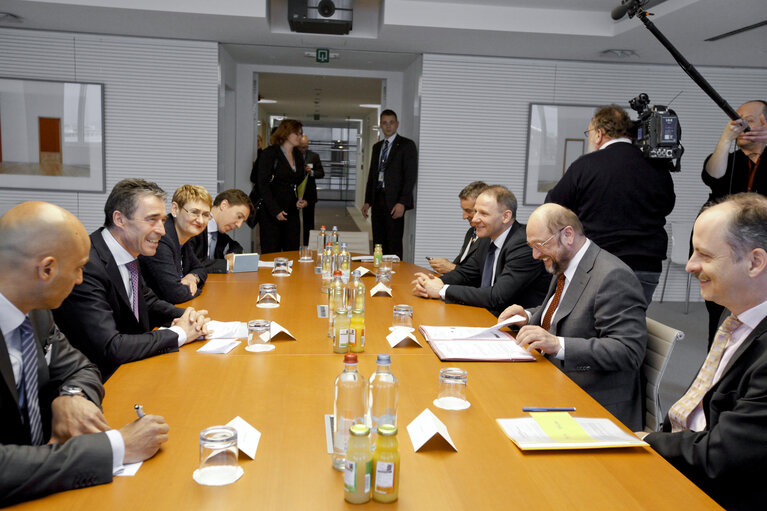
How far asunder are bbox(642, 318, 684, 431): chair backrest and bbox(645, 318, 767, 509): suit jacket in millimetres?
630

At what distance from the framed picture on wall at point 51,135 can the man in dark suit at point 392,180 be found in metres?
3.04

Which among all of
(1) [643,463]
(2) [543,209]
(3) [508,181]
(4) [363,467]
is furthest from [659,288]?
(4) [363,467]

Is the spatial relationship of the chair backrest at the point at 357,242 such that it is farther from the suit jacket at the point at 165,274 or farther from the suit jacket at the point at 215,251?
the suit jacket at the point at 165,274

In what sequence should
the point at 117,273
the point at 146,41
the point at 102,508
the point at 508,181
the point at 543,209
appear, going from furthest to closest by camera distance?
the point at 508,181 < the point at 146,41 < the point at 543,209 < the point at 117,273 < the point at 102,508

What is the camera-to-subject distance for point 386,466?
130 cm

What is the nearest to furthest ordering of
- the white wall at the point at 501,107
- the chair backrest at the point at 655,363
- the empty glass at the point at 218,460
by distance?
→ the empty glass at the point at 218,460, the chair backrest at the point at 655,363, the white wall at the point at 501,107

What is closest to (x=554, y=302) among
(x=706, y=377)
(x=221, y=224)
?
(x=706, y=377)

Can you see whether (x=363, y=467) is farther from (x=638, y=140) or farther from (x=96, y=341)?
(x=638, y=140)

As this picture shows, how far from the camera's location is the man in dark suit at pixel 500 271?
3412 mm

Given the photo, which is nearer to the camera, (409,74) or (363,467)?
(363,467)

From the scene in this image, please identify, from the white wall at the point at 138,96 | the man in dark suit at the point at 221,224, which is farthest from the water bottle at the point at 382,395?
the white wall at the point at 138,96

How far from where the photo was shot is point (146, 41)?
21.7 feet

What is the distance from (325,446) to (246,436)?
205 millimetres

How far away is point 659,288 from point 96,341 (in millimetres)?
6698
